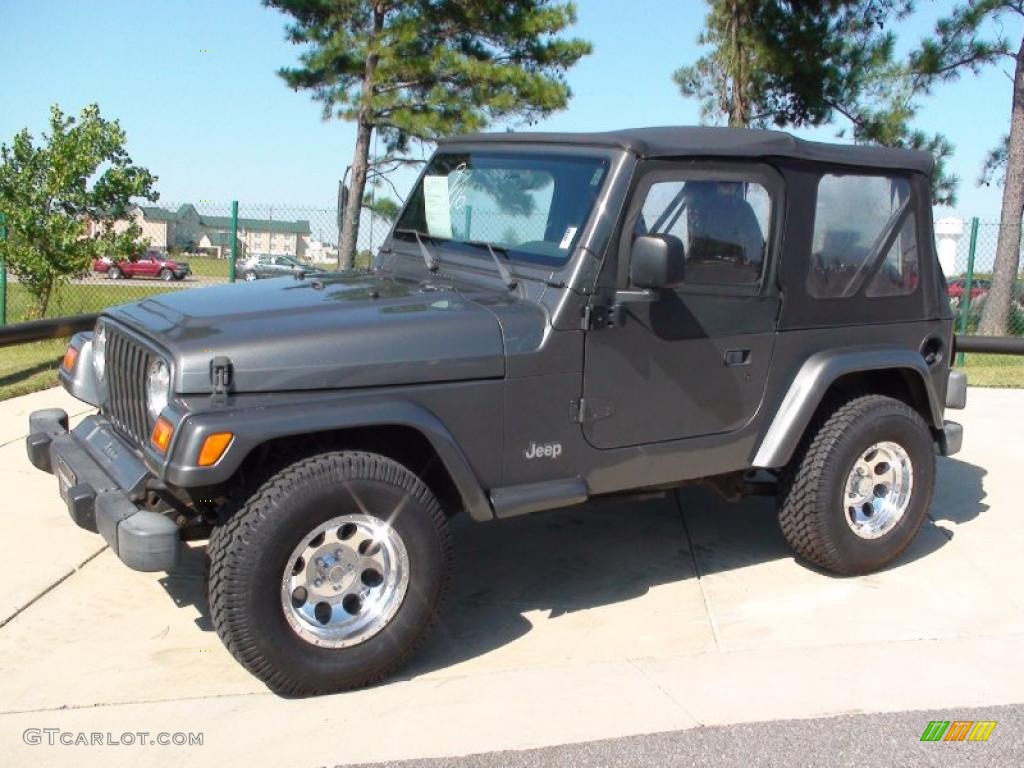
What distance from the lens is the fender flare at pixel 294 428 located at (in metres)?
3.38

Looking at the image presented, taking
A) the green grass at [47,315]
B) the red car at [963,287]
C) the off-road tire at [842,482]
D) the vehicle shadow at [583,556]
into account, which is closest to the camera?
the vehicle shadow at [583,556]

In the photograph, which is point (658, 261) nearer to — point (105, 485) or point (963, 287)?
point (105, 485)

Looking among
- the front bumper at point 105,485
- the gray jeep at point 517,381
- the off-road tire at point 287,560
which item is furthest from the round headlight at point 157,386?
the off-road tire at point 287,560

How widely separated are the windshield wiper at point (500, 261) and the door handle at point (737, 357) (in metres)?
0.98

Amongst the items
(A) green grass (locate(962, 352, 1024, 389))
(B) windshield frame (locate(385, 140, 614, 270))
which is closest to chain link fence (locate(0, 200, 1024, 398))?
(A) green grass (locate(962, 352, 1024, 389))

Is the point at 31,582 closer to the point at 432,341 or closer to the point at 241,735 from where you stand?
the point at 241,735

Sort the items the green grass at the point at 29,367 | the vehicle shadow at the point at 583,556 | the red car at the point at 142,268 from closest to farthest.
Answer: the vehicle shadow at the point at 583,556 < the green grass at the point at 29,367 < the red car at the point at 142,268

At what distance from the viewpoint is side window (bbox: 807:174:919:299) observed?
4.82 m

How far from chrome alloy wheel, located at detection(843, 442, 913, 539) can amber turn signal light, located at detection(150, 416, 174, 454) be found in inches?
120

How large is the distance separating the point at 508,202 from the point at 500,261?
36cm

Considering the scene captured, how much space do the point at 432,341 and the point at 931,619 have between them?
252 cm

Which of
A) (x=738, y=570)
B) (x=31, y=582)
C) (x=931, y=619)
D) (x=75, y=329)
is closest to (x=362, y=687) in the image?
(x=31, y=582)

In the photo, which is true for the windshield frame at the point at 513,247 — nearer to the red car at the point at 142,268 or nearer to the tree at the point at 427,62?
the red car at the point at 142,268

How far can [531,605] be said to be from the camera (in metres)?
4.62
